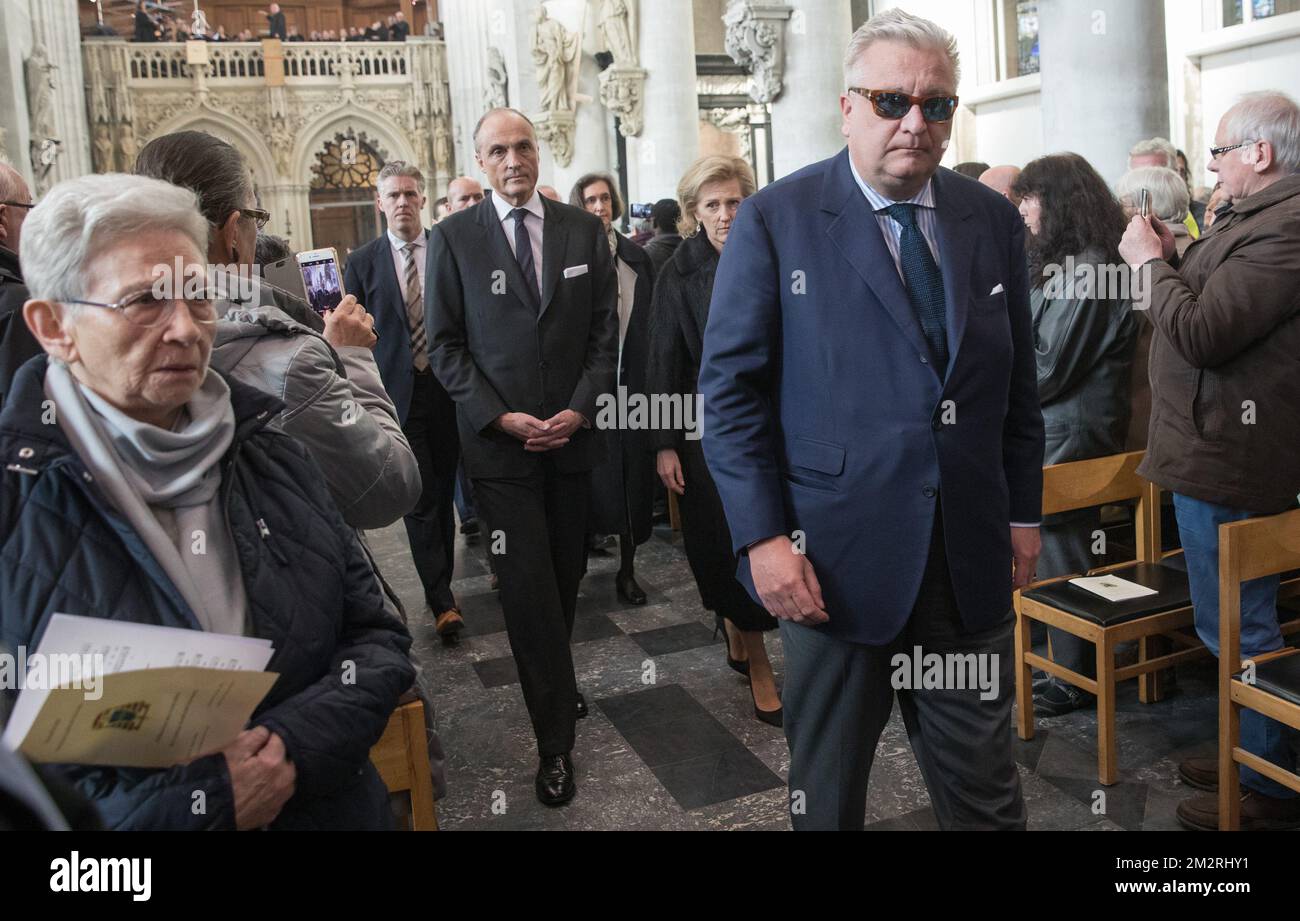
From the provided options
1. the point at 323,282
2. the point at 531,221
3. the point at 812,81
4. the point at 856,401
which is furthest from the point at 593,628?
the point at 812,81

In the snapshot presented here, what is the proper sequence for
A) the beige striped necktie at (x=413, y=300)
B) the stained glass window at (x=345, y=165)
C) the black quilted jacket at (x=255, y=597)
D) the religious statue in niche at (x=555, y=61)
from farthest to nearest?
the stained glass window at (x=345, y=165)
the religious statue in niche at (x=555, y=61)
the beige striped necktie at (x=413, y=300)
the black quilted jacket at (x=255, y=597)

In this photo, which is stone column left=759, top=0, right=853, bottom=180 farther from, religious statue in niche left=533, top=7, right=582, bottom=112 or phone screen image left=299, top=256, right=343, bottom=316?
religious statue in niche left=533, top=7, right=582, bottom=112

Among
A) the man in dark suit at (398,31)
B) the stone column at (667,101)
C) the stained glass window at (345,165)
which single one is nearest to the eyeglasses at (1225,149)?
the stone column at (667,101)

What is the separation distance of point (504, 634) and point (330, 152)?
963 inches

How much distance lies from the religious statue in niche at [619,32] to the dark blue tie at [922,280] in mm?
8860

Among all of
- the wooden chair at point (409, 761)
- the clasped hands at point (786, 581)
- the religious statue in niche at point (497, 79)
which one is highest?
the religious statue in niche at point (497, 79)

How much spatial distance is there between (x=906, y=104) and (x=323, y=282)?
159 cm

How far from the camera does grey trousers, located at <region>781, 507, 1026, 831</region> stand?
2.11m

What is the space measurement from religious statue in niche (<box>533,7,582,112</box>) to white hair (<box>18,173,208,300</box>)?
431 inches

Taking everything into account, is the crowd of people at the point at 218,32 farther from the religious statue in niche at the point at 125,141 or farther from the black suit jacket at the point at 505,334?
the black suit jacket at the point at 505,334

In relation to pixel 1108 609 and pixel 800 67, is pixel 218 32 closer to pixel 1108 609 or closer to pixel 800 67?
pixel 800 67

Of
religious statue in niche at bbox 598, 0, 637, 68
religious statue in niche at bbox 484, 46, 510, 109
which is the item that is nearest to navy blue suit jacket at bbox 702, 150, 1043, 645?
religious statue in niche at bbox 598, 0, 637, 68

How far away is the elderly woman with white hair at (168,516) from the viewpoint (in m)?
1.45

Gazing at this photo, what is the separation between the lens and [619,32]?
1052 cm
